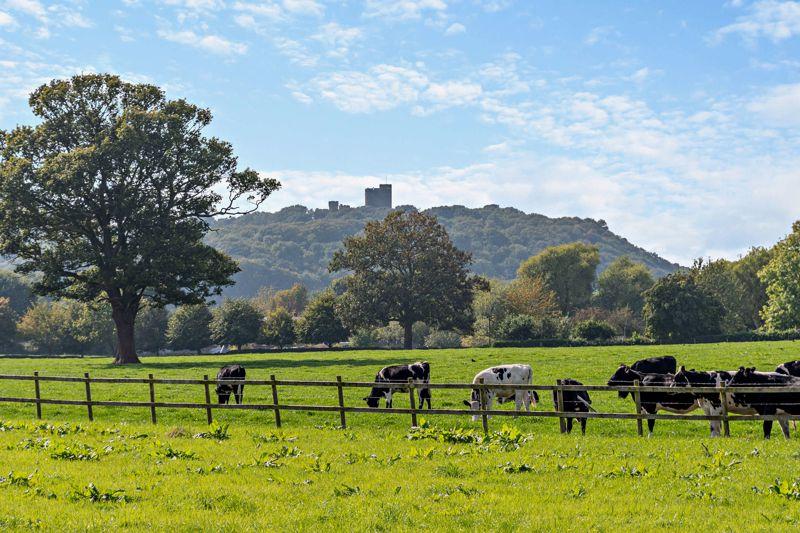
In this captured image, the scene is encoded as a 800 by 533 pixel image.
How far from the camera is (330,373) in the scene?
40375mm

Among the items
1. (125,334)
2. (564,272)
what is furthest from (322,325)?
(564,272)

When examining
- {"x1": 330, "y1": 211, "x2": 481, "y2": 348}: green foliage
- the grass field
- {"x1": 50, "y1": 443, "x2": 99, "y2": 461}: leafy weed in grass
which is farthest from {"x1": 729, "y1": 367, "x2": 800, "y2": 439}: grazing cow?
{"x1": 330, "y1": 211, "x2": 481, "y2": 348}: green foliage

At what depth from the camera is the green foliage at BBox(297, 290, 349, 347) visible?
3558 inches

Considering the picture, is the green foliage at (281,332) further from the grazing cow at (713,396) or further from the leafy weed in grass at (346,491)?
the leafy weed in grass at (346,491)

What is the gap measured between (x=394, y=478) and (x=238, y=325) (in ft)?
279

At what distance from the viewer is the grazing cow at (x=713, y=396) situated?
754 inches

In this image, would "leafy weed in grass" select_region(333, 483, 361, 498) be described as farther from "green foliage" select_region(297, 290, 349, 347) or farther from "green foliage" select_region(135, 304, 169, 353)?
"green foliage" select_region(135, 304, 169, 353)

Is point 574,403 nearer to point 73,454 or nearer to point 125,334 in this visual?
point 73,454

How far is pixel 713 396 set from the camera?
64.1ft

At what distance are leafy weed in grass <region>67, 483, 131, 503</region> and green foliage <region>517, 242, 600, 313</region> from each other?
116 meters

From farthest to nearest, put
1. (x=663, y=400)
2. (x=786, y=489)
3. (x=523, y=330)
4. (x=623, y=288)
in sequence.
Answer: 1. (x=623, y=288)
2. (x=523, y=330)
3. (x=663, y=400)
4. (x=786, y=489)

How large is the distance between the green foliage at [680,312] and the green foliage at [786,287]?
5.59 metres

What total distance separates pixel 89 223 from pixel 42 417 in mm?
30817

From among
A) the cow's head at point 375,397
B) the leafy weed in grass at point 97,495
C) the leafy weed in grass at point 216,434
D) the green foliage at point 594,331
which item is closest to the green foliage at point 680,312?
the green foliage at point 594,331
